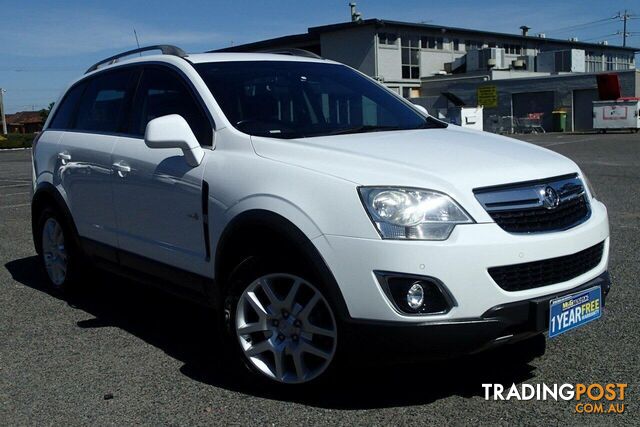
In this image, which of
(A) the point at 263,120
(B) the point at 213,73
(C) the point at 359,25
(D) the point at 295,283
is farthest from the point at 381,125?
(C) the point at 359,25

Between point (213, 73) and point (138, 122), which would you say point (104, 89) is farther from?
point (213, 73)

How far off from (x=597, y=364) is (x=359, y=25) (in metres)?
46.6

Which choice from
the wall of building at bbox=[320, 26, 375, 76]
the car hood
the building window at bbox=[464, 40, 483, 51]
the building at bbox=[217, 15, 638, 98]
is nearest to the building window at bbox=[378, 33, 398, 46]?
the building at bbox=[217, 15, 638, 98]

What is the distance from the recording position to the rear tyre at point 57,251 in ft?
19.1

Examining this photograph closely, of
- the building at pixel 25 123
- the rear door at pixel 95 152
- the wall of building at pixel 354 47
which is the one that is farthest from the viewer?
the building at pixel 25 123

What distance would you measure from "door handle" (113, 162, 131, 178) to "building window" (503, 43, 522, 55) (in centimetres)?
6027

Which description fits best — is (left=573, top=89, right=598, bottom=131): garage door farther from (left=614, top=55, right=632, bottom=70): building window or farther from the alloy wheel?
the alloy wheel

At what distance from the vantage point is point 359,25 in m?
48.8

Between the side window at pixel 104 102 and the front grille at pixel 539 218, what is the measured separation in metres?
2.93

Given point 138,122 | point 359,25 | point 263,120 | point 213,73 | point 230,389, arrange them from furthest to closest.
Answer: point 359,25, point 138,122, point 213,73, point 263,120, point 230,389

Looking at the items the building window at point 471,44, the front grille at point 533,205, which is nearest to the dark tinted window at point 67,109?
the front grille at point 533,205

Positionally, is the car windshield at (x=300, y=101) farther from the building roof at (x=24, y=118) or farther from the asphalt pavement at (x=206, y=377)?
the building roof at (x=24, y=118)

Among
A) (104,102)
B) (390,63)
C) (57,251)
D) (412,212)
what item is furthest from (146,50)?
(390,63)

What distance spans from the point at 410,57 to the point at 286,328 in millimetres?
49819
